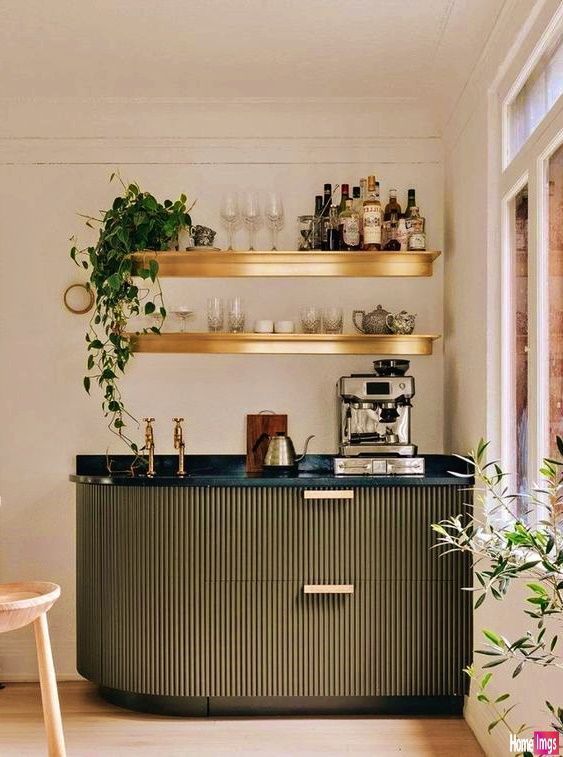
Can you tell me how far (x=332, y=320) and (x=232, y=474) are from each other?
784 millimetres

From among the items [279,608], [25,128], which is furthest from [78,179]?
[279,608]

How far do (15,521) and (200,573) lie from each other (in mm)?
1061

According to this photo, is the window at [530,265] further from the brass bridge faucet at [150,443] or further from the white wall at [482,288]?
the brass bridge faucet at [150,443]

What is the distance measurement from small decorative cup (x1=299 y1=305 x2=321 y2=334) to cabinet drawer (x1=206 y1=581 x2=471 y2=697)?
1.10m

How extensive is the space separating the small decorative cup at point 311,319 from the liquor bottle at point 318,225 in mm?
276


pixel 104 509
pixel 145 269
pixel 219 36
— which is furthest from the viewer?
pixel 145 269

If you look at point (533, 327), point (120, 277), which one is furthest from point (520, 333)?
point (120, 277)

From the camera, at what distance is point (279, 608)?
3.51 metres

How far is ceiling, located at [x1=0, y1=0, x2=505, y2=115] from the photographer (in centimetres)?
307

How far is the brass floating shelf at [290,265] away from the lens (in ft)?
13.2

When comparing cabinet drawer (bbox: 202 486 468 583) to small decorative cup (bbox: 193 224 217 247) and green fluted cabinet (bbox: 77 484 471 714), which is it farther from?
small decorative cup (bbox: 193 224 217 247)

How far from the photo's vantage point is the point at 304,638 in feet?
11.5

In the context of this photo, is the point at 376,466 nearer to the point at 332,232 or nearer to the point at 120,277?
the point at 332,232

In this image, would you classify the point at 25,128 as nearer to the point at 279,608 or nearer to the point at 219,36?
the point at 219,36
